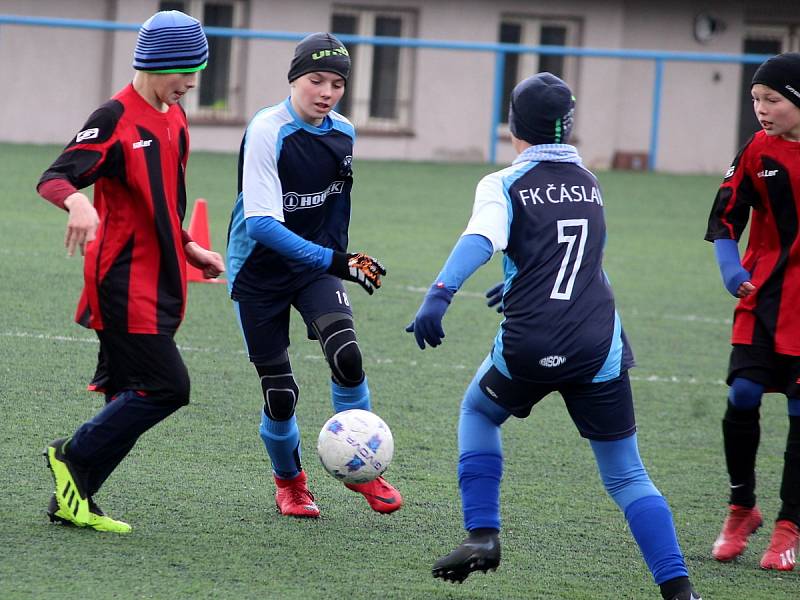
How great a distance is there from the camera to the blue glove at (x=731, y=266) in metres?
5.27

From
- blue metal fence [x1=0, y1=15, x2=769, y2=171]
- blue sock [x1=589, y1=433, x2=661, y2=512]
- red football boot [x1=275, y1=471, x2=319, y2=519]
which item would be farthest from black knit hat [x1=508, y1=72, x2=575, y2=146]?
blue metal fence [x1=0, y1=15, x2=769, y2=171]

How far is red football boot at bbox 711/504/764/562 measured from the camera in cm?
530

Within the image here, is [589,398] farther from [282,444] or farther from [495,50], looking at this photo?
[495,50]

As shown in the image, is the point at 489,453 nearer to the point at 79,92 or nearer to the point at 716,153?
the point at 79,92

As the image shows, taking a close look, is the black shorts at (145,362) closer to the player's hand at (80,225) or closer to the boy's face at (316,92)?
the player's hand at (80,225)

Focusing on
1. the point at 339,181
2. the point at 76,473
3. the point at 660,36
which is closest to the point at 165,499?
the point at 76,473

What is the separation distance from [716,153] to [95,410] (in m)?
20.7

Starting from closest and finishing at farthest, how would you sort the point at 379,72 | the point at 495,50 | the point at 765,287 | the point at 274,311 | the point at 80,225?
1. the point at 80,225
2. the point at 765,287
3. the point at 274,311
4. the point at 495,50
5. the point at 379,72

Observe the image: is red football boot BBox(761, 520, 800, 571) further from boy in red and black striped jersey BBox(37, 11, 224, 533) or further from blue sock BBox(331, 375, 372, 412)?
boy in red and black striped jersey BBox(37, 11, 224, 533)

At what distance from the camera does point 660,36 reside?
82.6 feet

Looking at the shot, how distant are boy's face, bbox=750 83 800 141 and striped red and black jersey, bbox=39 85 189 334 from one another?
2.31m

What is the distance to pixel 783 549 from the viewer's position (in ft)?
17.2

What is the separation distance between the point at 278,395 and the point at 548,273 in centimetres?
149

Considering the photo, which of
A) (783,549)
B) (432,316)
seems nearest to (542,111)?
(432,316)
